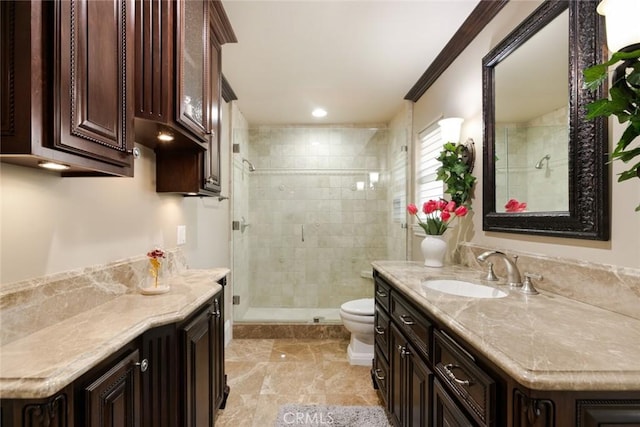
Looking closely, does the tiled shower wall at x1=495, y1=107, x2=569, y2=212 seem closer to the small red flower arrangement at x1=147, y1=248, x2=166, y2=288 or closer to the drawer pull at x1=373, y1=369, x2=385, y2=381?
the drawer pull at x1=373, y1=369, x2=385, y2=381

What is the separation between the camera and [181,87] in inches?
52.1

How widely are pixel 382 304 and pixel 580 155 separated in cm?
130

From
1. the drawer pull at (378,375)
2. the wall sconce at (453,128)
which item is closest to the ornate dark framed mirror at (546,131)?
the wall sconce at (453,128)

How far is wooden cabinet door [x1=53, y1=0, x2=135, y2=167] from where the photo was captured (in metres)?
0.81

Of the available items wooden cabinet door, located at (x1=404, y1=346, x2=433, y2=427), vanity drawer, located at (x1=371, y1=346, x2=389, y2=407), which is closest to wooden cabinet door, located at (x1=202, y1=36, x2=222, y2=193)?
wooden cabinet door, located at (x1=404, y1=346, x2=433, y2=427)

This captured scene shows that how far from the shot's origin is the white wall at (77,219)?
92 cm

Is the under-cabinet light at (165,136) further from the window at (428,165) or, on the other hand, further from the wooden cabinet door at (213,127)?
the window at (428,165)

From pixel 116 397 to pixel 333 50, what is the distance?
88.8 inches

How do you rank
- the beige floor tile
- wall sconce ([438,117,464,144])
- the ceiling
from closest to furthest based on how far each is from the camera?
the ceiling
wall sconce ([438,117,464,144])
the beige floor tile

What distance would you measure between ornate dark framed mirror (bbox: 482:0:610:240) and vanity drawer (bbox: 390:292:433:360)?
674mm

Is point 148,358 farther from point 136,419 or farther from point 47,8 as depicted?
point 47,8

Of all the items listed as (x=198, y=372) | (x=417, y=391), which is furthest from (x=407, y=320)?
(x=198, y=372)

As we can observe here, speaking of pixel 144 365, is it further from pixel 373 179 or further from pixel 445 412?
pixel 373 179

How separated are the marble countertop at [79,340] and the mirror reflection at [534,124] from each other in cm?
164
